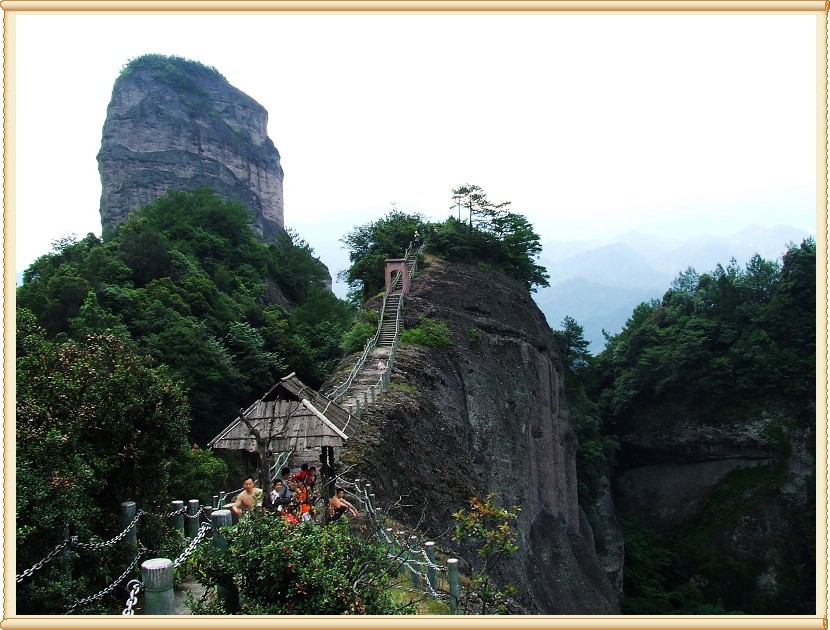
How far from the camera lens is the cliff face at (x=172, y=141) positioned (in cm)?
5966

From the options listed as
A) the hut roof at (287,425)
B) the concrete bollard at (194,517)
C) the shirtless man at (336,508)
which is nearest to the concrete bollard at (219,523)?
the hut roof at (287,425)

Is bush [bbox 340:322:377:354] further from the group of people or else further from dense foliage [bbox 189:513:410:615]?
dense foliage [bbox 189:513:410:615]

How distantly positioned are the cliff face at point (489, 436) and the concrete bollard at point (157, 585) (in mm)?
6705

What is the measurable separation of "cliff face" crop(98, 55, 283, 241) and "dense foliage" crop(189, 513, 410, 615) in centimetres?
5724

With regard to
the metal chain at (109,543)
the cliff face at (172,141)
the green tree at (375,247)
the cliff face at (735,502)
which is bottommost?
the cliff face at (735,502)

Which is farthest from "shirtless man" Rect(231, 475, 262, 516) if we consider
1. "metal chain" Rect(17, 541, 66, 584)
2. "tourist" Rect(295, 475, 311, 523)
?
"metal chain" Rect(17, 541, 66, 584)

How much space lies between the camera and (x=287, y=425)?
973 centimetres

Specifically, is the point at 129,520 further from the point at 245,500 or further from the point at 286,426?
the point at 286,426

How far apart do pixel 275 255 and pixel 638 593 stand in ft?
114

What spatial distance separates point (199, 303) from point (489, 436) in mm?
18507

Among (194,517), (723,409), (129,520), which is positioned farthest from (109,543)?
(723,409)

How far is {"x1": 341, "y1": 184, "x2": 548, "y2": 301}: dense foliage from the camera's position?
31453 mm

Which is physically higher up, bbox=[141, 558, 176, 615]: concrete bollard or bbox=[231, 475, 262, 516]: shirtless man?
bbox=[231, 475, 262, 516]: shirtless man

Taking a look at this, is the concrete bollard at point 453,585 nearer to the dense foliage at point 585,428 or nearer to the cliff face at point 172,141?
the dense foliage at point 585,428
